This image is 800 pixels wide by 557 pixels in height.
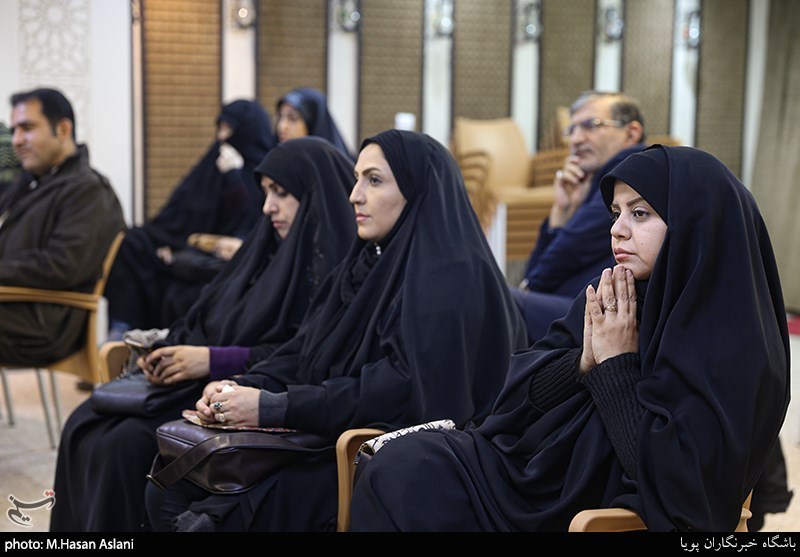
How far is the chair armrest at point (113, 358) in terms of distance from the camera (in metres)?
3.37

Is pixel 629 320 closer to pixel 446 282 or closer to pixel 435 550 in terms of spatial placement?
pixel 435 550

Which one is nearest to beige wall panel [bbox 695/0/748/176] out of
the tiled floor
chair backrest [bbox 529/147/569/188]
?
chair backrest [bbox 529/147/569/188]

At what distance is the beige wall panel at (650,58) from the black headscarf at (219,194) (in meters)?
3.68

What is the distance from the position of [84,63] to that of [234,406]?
14.2ft

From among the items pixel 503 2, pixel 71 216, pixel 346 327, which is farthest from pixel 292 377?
pixel 503 2

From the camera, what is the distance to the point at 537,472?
1936 mm

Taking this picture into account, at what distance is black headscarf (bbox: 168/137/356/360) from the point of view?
3.02 metres

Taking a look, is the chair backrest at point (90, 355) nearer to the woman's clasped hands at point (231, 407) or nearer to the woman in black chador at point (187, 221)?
the woman in black chador at point (187, 221)

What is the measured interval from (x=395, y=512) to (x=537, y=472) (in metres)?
0.28

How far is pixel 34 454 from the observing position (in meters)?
4.32

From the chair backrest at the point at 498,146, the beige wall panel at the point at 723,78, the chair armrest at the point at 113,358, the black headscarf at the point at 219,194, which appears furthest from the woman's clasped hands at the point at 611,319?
the beige wall panel at the point at 723,78

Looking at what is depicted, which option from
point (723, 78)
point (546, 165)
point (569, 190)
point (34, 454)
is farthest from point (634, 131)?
point (723, 78)

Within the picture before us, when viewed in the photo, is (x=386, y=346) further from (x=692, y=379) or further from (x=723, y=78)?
(x=723, y=78)

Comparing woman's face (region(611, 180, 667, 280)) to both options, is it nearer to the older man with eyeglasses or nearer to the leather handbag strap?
the leather handbag strap
